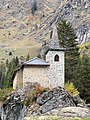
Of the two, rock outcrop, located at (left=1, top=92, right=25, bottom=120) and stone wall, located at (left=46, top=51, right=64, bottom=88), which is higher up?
stone wall, located at (left=46, top=51, right=64, bottom=88)

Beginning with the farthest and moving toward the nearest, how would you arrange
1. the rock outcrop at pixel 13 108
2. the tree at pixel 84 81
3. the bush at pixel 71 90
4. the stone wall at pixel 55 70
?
1. the tree at pixel 84 81
2. the stone wall at pixel 55 70
3. the bush at pixel 71 90
4. the rock outcrop at pixel 13 108

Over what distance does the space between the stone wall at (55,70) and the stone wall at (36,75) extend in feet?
2.36

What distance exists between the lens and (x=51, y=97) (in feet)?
159

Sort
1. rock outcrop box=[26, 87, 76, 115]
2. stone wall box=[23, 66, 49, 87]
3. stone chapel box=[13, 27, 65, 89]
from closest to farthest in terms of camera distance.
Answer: rock outcrop box=[26, 87, 76, 115]
stone wall box=[23, 66, 49, 87]
stone chapel box=[13, 27, 65, 89]

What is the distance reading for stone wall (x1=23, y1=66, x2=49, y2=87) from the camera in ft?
172

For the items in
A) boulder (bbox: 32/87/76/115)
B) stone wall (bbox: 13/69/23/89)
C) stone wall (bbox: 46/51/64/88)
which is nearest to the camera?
boulder (bbox: 32/87/76/115)

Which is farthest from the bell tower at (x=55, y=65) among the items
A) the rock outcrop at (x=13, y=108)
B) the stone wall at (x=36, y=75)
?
the rock outcrop at (x=13, y=108)

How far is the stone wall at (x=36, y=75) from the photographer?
172ft

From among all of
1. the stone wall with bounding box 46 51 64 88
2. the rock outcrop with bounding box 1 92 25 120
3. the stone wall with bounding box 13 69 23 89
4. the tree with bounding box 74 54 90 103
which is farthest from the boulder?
the tree with bounding box 74 54 90 103

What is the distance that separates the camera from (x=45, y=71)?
175 ft

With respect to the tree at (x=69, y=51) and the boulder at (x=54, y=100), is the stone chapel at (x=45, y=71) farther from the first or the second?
the tree at (x=69, y=51)

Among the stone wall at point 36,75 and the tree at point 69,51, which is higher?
the tree at point 69,51

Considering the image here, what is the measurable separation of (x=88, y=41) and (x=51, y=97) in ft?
310

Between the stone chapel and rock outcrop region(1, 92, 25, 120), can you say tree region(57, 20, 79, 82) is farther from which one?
rock outcrop region(1, 92, 25, 120)
